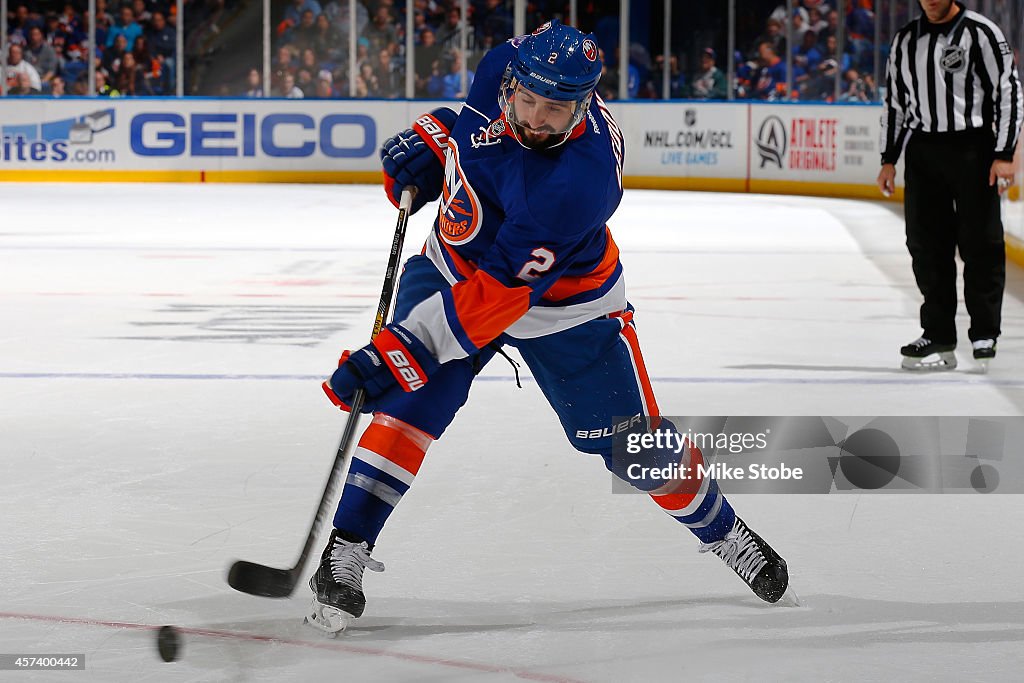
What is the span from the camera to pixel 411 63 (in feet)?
46.2

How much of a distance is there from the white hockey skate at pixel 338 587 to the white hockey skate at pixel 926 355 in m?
2.80

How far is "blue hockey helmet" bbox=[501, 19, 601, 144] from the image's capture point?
2.07 m

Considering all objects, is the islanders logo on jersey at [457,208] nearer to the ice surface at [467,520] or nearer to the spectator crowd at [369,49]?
the ice surface at [467,520]

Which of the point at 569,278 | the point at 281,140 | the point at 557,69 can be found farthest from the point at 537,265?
the point at 281,140

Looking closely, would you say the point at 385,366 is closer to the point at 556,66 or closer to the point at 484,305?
the point at 484,305

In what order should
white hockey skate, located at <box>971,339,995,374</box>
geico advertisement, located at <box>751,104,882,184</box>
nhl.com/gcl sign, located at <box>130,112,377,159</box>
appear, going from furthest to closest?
nhl.com/gcl sign, located at <box>130,112,377,159</box> → geico advertisement, located at <box>751,104,882,184</box> → white hockey skate, located at <box>971,339,995,374</box>

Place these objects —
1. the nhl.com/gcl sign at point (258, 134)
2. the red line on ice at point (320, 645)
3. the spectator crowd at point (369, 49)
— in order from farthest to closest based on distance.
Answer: the spectator crowd at point (369, 49)
the nhl.com/gcl sign at point (258, 134)
the red line on ice at point (320, 645)

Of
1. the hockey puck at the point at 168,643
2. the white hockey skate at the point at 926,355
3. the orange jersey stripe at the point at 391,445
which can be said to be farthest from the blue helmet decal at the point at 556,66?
the white hockey skate at the point at 926,355

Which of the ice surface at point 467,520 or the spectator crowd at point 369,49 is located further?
the spectator crowd at point 369,49

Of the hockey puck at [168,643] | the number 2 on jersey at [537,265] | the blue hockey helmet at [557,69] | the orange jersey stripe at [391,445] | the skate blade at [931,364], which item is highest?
the blue hockey helmet at [557,69]

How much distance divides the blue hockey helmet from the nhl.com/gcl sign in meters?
11.8

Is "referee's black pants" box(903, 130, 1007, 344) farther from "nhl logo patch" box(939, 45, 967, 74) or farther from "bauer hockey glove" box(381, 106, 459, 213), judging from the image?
"bauer hockey glove" box(381, 106, 459, 213)

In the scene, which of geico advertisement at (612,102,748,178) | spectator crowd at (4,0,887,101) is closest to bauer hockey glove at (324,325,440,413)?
geico advertisement at (612,102,748,178)

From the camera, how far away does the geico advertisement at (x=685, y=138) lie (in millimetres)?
12992
